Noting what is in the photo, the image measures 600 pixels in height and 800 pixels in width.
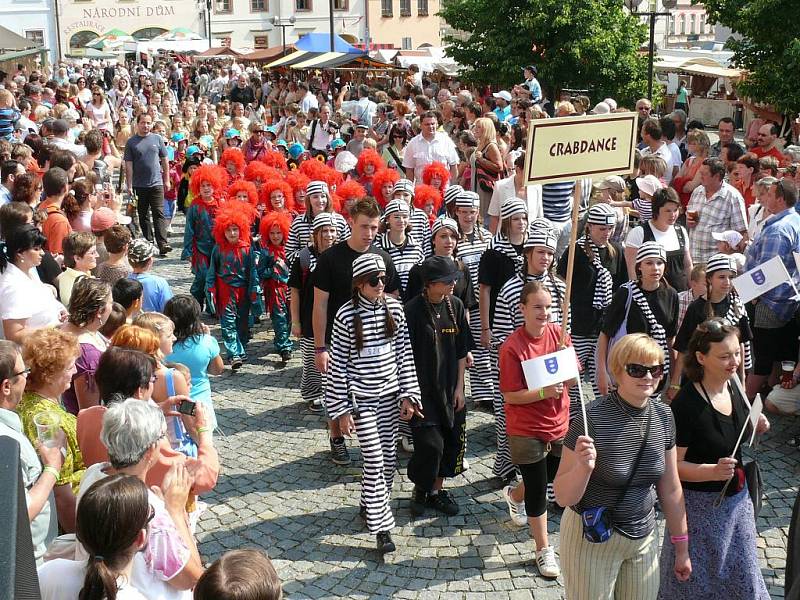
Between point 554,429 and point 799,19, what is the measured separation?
11360 mm

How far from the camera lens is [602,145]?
5.41 meters

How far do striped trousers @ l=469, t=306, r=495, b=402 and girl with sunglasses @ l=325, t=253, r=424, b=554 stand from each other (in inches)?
86.4

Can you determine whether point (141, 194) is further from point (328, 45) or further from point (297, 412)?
point (328, 45)

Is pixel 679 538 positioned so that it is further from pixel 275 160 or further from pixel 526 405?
pixel 275 160

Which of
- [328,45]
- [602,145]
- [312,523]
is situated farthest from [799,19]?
[328,45]

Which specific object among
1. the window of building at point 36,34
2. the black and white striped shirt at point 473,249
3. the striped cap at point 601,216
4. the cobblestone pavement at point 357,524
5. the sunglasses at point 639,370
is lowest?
the cobblestone pavement at point 357,524

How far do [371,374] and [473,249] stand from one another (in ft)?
8.52

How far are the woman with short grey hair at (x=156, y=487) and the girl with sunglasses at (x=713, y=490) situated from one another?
2.36 meters

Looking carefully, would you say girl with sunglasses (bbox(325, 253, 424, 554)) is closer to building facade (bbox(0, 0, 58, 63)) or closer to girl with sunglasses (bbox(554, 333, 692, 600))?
girl with sunglasses (bbox(554, 333, 692, 600))

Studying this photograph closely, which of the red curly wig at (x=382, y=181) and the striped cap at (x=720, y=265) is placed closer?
the striped cap at (x=720, y=265)

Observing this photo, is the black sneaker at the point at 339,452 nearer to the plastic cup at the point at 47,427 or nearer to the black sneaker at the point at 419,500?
the black sneaker at the point at 419,500

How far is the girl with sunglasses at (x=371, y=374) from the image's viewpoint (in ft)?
19.2

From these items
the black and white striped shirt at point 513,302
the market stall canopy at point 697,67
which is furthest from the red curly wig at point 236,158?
the market stall canopy at point 697,67

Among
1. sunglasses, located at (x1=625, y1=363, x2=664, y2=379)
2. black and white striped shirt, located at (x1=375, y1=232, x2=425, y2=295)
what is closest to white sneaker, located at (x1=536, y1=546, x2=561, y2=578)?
sunglasses, located at (x1=625, y1=363, x2=664, y2=379)
